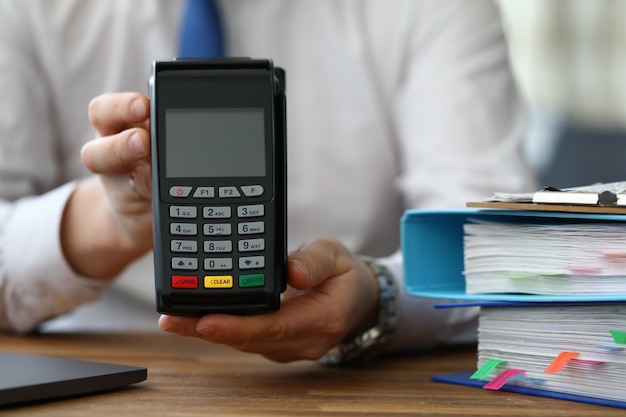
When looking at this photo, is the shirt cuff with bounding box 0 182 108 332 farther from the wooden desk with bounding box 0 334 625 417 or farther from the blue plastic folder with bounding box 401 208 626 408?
the blue plastic folder with bounding box 401 208 626 408

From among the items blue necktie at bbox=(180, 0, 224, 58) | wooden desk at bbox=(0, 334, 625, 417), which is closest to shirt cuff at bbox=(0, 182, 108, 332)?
wooden desk at bbox=(0, 334, 625, 417)

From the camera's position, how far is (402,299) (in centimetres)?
83

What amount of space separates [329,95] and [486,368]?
2.28ft

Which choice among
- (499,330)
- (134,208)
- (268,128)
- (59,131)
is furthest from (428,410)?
(59,131)

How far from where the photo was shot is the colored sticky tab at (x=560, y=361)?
57cm

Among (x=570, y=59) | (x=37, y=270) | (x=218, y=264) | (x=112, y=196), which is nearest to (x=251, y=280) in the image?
(x=218, y=264)

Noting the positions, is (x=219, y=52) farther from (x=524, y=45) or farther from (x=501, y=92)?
(x=524, y=45)

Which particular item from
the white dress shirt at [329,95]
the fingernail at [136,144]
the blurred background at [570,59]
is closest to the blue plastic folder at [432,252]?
the fingernail at [136,144]

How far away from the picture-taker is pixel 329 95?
124cm

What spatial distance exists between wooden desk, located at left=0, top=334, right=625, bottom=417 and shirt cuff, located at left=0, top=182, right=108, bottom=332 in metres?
0.13

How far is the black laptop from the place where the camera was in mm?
509

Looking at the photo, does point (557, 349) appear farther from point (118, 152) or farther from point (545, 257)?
point (118, 152)

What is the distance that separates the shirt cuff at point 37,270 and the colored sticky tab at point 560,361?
1.76ft

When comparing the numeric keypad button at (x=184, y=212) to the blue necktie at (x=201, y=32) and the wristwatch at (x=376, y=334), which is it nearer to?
the wristwatch at (x=376, y=334)
